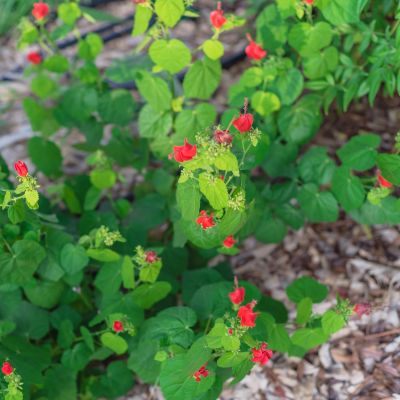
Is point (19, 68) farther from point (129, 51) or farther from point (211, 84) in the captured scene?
point (211, 84)

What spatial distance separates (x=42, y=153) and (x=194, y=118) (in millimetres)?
1211

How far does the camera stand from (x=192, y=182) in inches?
64.9

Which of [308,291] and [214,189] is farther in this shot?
[308,291]

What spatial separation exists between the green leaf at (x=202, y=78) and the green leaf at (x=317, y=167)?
751 mm

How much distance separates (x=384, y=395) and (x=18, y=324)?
2.07m

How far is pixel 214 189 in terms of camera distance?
1.49 m

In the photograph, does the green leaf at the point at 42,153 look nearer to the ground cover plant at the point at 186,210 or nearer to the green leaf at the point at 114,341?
the ground cover plant at the point at 186,210

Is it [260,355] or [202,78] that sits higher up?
[202,78]

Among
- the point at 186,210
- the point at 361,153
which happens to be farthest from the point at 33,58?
the point at 361,153

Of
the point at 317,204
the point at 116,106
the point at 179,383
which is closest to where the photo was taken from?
the point at 179,383

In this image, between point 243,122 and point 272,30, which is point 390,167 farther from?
point 272,30

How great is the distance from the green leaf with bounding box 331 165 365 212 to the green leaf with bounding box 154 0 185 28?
4.04 ft

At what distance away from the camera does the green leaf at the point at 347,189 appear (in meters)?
2.12

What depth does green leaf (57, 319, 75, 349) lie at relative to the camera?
2.17 meters
